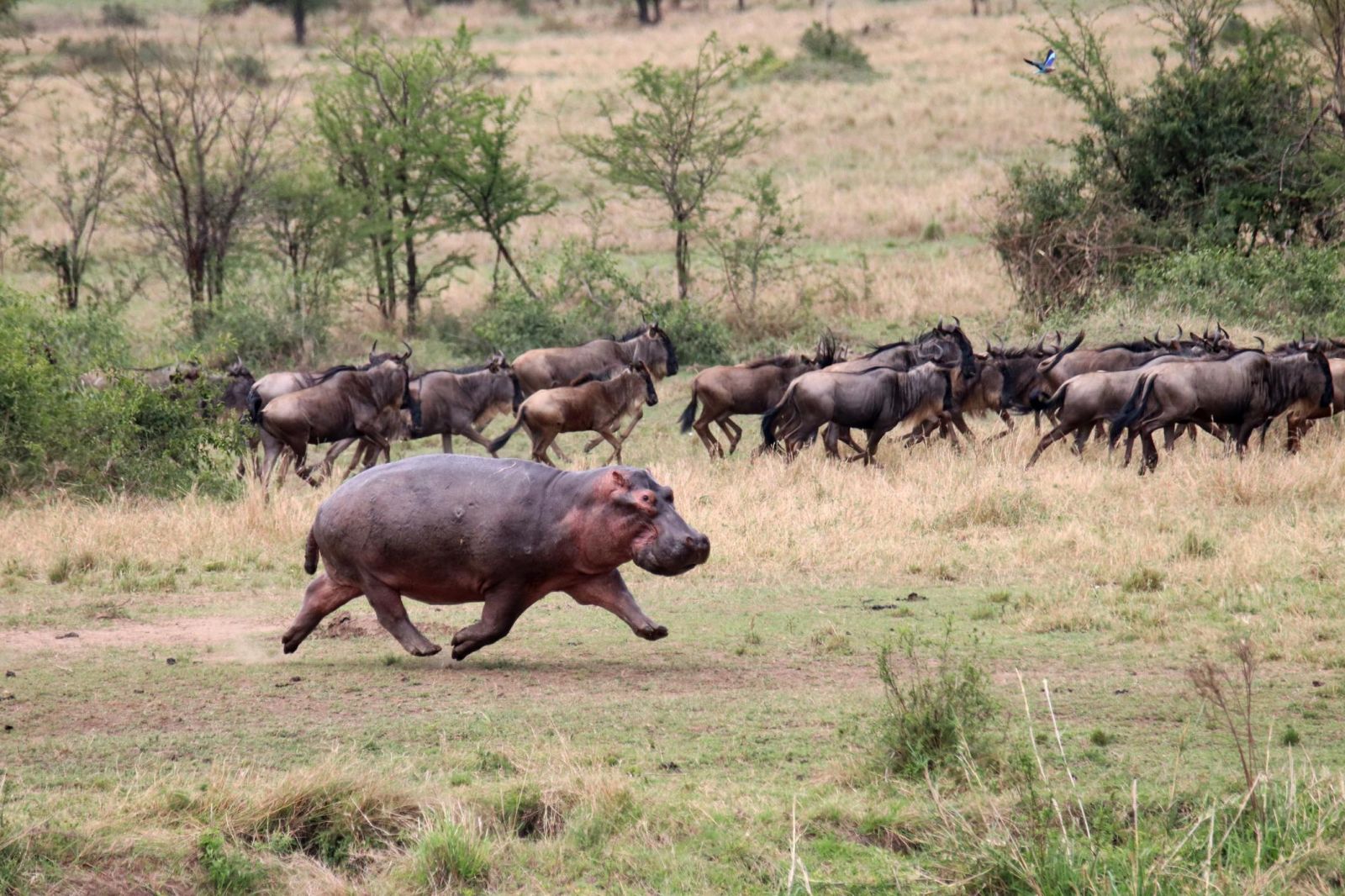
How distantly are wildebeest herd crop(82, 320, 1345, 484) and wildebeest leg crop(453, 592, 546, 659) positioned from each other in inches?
290

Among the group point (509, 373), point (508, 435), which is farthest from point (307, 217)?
point (508, 435)

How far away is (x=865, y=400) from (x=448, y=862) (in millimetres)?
11015

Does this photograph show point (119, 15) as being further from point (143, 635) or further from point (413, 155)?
point (143, 635)

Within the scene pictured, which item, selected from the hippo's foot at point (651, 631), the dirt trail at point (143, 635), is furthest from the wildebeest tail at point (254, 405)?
the hippo's foot at point (651, 631)

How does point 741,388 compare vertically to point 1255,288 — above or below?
below

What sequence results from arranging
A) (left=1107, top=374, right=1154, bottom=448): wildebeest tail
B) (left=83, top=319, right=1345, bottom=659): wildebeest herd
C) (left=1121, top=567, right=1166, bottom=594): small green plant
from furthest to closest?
(left=83, top=319, right=1345, bottom=659): wildebeest herd, (left=1107, top=374, right=1154, bottom=448): wildebeest tail, (left=1121, top=567, right=1166, bottom=594): small green plant

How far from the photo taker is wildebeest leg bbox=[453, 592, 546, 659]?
25.6 ft

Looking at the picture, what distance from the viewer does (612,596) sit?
7918mm

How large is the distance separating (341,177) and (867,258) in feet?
31.4

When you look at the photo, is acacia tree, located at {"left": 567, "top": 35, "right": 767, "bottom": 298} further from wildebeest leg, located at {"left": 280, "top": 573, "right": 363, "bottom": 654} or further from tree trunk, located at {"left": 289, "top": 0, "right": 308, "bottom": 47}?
tree trunk, located at {"left": 289, "top": 0, "right": 308, "bottom": 47}

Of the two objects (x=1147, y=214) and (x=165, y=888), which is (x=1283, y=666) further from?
(x=1147, y=214)

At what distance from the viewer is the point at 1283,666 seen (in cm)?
803

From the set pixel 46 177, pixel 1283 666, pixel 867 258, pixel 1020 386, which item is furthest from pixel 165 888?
pixel 46 177

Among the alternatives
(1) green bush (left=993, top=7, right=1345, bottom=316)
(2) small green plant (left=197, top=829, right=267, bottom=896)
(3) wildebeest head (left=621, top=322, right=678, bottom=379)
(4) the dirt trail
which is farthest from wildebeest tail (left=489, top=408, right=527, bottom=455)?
(2) small green plant (left=197, top=829, right=267, bottom=896)
